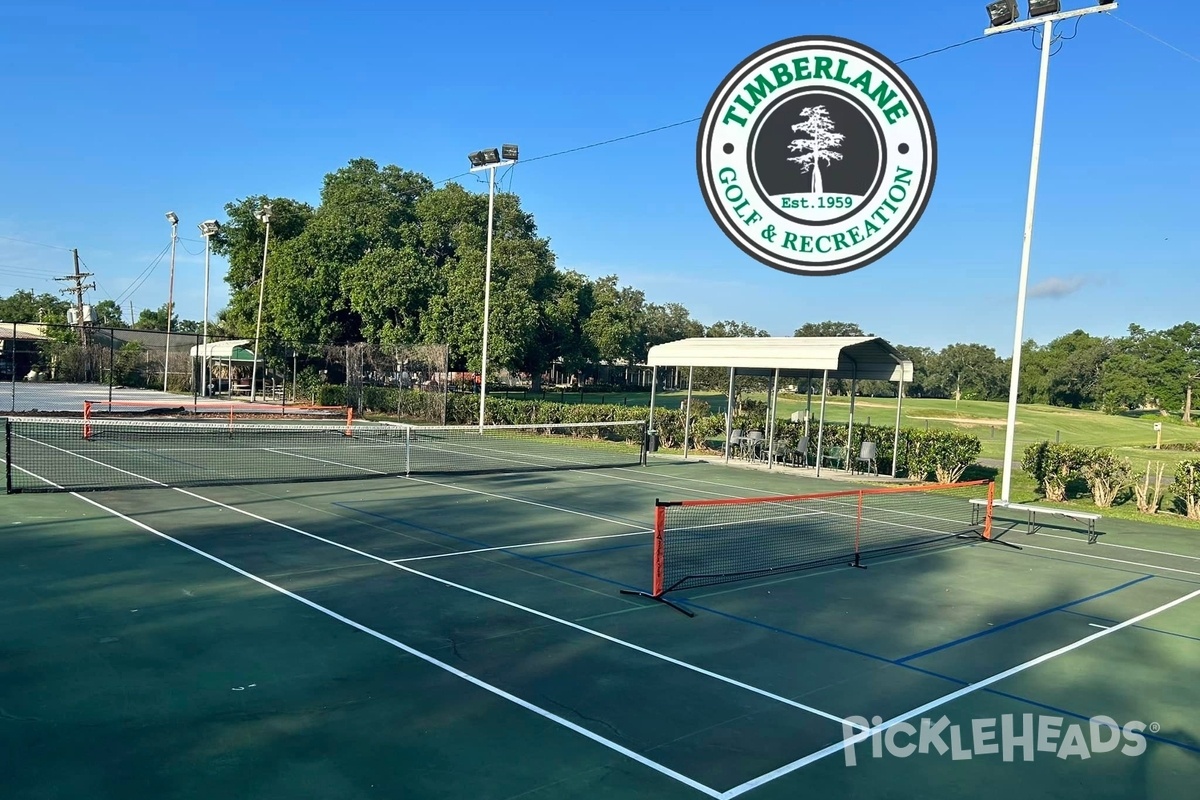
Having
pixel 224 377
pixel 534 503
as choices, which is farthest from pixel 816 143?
pixel 224 377


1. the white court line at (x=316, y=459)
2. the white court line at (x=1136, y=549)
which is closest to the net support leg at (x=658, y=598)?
the white court line at (x=1136, y=549)

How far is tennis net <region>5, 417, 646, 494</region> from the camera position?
17750 millimetres

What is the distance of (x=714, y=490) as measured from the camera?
67.0 feet

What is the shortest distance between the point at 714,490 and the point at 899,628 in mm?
11211

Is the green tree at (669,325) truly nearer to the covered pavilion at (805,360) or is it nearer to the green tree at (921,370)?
the green tree at (921,370)

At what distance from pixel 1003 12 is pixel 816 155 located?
10.2 m

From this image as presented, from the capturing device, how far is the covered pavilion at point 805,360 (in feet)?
77.8

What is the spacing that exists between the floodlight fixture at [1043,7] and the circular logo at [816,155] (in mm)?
9910

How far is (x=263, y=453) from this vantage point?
23.3 metres

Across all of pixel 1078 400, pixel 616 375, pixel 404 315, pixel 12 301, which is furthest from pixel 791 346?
pixel 12 301

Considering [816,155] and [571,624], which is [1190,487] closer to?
[816,155]

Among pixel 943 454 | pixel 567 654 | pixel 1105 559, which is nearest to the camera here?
pixel 567 654

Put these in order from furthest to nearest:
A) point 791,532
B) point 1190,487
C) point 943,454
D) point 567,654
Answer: point 943,454 → point 1190,487 → point 791,532 → point 567,654

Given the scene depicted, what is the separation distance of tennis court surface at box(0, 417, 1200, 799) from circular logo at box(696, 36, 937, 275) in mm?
3386
